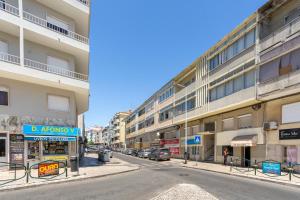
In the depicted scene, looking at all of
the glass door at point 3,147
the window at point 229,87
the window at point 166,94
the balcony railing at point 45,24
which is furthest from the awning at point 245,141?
the window at point 166,94

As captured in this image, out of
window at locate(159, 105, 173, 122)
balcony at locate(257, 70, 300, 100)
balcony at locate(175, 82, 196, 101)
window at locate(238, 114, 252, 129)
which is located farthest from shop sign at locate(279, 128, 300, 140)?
window at locate(159, 105, 173, 122)

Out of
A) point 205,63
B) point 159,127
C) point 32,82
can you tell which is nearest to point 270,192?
point 32,82

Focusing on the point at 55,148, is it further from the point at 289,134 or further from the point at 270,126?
the point at 289,134

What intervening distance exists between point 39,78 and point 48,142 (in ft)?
17.9

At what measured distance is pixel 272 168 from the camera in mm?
16219

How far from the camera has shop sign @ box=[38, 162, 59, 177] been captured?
1386cm

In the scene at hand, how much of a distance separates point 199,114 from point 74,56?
17484 millimetres

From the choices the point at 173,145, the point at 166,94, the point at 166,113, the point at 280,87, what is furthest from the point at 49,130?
the point at 166,94

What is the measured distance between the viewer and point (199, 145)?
110ft

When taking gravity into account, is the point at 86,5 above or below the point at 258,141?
above

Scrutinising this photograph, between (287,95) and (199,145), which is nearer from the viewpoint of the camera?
(287,95)

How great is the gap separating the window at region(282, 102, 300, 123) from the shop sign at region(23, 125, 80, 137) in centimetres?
1757

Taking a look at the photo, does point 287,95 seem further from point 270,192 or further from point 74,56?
point 74,56

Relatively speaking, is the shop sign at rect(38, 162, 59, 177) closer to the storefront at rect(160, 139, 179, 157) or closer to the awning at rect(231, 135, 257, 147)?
the awning at rect(231, 135, 257, 147)
